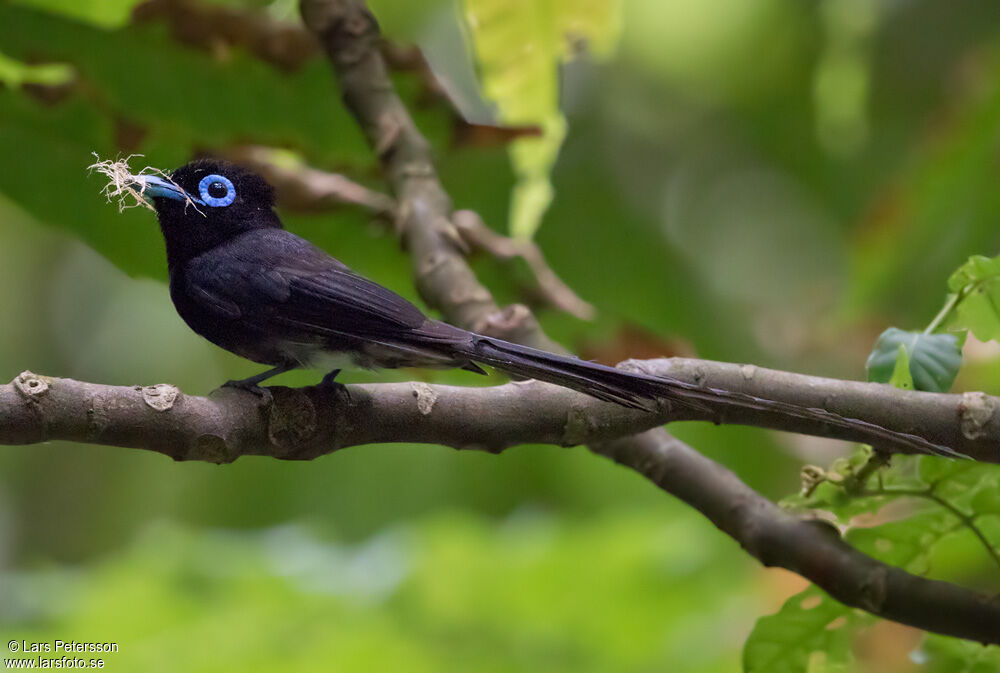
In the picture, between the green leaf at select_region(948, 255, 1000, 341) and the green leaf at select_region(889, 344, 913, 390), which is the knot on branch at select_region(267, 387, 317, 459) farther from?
the green leaf at select_region(948, 255, 1000, 341)

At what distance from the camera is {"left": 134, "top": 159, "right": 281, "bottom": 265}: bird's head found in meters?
1.91

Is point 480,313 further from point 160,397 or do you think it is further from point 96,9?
point 96,9

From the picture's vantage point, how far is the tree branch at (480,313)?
1.74 meters

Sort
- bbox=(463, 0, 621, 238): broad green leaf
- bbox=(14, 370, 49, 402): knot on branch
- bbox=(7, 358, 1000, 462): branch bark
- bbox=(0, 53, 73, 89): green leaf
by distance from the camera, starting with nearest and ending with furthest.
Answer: bbox=(14, 370, 49, 402): knot on branch < bbox=(7, 358, 1000, 462): branch bark < bbox=(463, 0, 621, 238): broad green leaf < bbox=(0, 53, 73, 89): green leaf

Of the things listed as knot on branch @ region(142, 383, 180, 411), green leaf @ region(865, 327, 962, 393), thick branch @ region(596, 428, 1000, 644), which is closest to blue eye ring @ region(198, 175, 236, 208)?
knot on branch @ region(142, 383, 180, 411)

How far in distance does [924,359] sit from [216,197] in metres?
1.31

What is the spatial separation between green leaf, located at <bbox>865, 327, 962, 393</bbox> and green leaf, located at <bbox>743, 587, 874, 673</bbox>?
1.42ft

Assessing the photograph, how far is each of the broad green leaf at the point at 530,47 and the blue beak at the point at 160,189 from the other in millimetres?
808

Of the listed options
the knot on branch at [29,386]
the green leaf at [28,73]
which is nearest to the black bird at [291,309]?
the knot on branch at [29,386]

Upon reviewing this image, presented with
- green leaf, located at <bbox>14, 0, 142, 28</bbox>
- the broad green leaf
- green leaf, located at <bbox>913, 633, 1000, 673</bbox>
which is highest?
the broad green leaf

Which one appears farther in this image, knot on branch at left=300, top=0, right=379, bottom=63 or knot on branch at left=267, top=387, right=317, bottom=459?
knot on branch at left=300, top=0, right=379, bottom=63

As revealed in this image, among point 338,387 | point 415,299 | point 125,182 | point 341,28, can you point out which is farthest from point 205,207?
point 415,299

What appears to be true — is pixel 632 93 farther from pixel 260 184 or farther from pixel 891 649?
pixel 260 184

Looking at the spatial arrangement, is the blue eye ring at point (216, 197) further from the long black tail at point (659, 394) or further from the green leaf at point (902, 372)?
the green leaf at point (902, 372)
